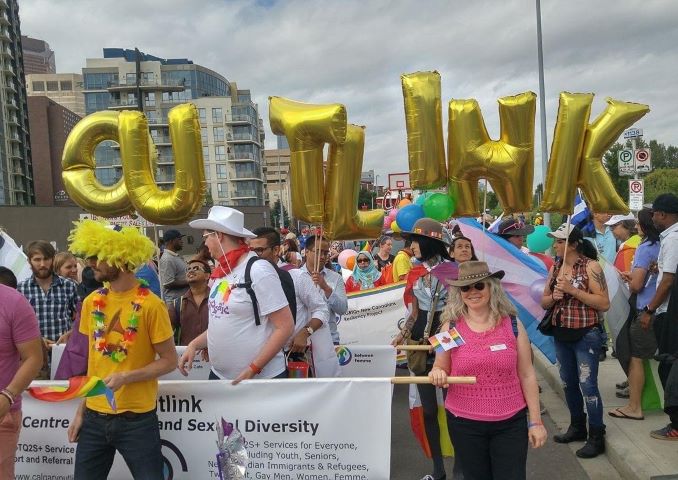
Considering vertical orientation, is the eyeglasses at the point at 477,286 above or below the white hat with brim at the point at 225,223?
below

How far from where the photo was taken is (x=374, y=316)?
7.36m

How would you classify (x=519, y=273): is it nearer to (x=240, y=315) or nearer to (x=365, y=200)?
(x=240, y=315)

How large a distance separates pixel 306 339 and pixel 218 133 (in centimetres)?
10386

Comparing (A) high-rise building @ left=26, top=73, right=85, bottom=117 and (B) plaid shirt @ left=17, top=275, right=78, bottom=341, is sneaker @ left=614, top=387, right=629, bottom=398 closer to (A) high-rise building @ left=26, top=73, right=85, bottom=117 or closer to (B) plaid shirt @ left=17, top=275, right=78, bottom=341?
(B) plaid shirt @ left=17, top=275, right=78, bottom=341

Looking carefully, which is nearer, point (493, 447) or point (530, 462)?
point (493, 447)

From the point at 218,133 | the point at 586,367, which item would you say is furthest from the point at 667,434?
the point at 218,133

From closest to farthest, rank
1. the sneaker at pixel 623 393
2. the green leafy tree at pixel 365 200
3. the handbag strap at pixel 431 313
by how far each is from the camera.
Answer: the handbag strap at pixel 431 313 → the sneaker at pixel 623 393 → the green leafy tree at pixel 365 200

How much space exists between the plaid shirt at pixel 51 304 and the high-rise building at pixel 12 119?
244 ft

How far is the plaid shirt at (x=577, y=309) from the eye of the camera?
4.34m

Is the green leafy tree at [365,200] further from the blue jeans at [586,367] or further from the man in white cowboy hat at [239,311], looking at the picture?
the blue jeans at [586,367]

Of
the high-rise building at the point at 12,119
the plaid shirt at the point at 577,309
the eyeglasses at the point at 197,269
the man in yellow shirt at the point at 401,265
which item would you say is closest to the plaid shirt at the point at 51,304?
the eyeglasses at the point at 197,269

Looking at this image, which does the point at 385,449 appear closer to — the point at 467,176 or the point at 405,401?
the point at 467,176

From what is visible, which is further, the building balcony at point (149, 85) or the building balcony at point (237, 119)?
the building balcony at point (237, 119)

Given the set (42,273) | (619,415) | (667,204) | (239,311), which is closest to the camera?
(239,311)
